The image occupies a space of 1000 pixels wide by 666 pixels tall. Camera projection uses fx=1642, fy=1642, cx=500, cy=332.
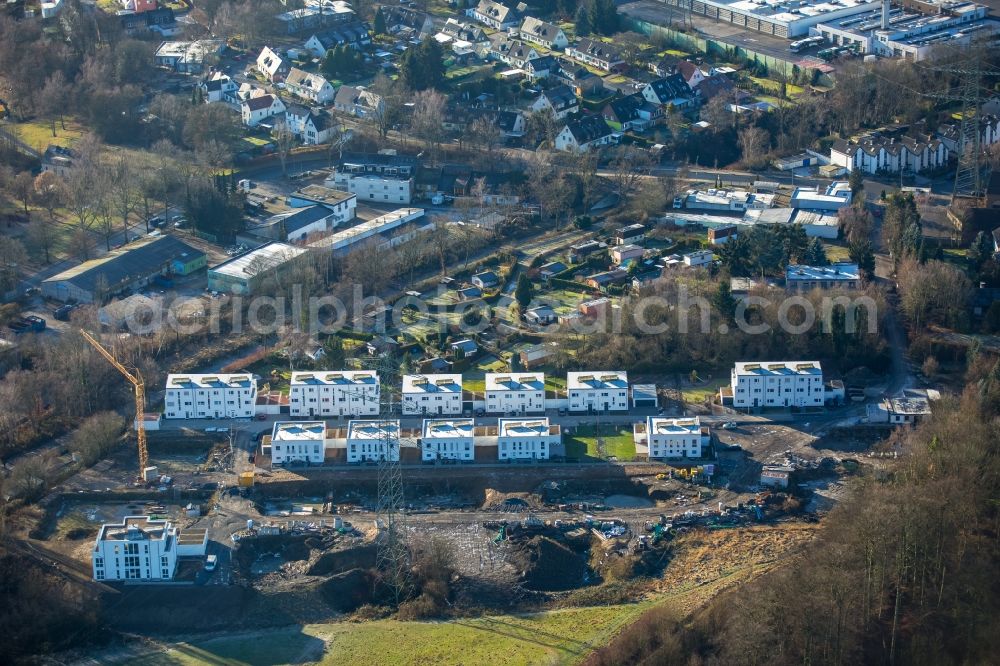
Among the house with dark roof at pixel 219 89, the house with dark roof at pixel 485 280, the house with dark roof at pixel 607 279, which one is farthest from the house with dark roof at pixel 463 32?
the house with dark roof at pixel 607 279

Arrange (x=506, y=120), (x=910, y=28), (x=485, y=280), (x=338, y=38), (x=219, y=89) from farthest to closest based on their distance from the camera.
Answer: (x=338, y=38) < (x=910, y=28) < (x=219, y=89) < (x=506, y=120) < (x=485, y=280)

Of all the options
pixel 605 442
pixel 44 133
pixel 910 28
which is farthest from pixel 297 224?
pixel 910 28

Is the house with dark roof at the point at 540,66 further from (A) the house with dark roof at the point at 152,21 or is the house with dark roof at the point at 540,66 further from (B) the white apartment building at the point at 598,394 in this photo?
(B) the white apartment building at the point at 598,394

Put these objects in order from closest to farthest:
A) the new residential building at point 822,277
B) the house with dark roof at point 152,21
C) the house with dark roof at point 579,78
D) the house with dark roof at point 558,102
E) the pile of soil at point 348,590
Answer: the pile of soil at point 348,590
the new residential building at point 822,277
the house with dark roof at point 558,102
the house with dark roof at point 579,78
the house with dark roof at point 152,21

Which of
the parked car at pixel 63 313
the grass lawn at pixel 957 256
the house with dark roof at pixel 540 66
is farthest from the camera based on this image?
the house with dark roof at pixel 540 66

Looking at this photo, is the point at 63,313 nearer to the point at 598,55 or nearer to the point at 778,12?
the point at 598,55

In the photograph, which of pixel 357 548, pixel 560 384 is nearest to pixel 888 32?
pixel 560 384

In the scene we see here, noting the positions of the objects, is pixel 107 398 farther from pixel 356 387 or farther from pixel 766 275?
pixel 766 275
